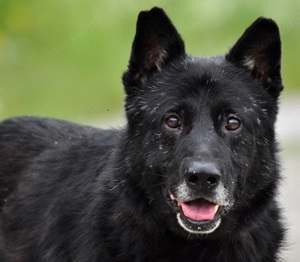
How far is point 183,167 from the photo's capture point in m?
5.71

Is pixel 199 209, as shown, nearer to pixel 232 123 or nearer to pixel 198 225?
pixel 198 225

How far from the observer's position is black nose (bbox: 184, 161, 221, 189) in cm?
561

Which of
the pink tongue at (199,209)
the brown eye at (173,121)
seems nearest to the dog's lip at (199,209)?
the pink tongue at (199,209)

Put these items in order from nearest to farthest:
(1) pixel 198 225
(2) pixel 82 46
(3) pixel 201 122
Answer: (1) pixel 198 225
(3) pixel 201 122
(2) pixel 82 46

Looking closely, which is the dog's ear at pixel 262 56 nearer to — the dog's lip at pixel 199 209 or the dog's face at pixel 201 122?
the dog's face at pixel 201 122

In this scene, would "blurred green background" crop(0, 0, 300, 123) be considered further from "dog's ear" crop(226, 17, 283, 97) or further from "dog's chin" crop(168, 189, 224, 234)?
"dog's chin" crop(168, 189, 224, 234)

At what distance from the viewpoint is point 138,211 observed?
20.2ft

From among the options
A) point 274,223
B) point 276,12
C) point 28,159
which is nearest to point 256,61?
point 274,223

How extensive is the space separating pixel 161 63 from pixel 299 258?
3.16m

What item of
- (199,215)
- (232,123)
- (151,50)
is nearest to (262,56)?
(232,123)

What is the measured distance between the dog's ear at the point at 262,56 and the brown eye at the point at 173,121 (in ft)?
2.11

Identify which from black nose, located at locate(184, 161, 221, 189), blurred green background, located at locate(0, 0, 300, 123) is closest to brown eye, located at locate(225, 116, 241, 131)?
black nose, located at locate(184, 161, 221, 189)

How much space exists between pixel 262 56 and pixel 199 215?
1224 mm

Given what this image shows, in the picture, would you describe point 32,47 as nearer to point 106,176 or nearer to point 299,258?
point 299,258
